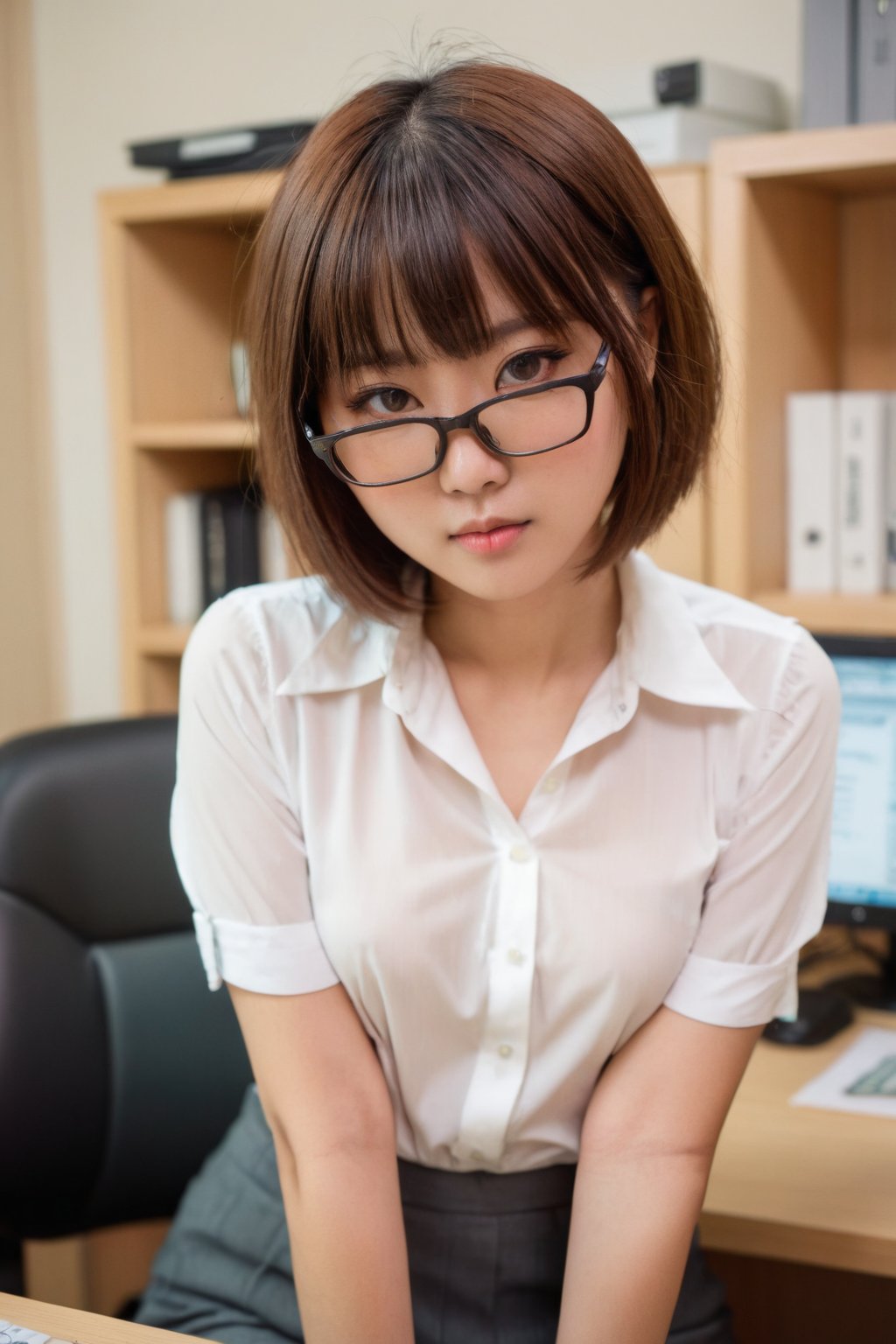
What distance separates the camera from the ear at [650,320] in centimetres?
101

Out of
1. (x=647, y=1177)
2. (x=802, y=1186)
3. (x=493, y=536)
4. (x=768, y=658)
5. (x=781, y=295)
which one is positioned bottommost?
(x=802, y=1186)

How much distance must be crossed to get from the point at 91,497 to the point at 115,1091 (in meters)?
1.44

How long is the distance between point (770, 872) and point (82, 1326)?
0.59m

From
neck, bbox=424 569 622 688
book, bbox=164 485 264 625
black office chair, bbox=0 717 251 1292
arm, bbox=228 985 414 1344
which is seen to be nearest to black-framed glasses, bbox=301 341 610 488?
neck, bbox=424 569 622 688

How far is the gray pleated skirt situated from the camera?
1168 millimetres

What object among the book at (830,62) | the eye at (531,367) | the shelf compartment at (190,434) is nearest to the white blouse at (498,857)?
the eye at (531,367)

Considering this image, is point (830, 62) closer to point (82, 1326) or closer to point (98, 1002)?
point (98, 1002)

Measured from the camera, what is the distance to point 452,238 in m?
0.90

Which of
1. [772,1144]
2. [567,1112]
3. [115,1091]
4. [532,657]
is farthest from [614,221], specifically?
[115,1091]

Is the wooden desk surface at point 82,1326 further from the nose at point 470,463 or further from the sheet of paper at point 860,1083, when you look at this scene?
the sheet of paper at point 860,1083

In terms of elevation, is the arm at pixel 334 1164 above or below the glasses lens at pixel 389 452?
below

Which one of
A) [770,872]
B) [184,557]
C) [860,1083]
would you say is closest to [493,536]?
[770,872]

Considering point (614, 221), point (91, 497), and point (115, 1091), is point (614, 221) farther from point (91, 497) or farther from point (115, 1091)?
point (91, 497)

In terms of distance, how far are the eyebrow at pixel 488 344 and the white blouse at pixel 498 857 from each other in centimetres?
28
